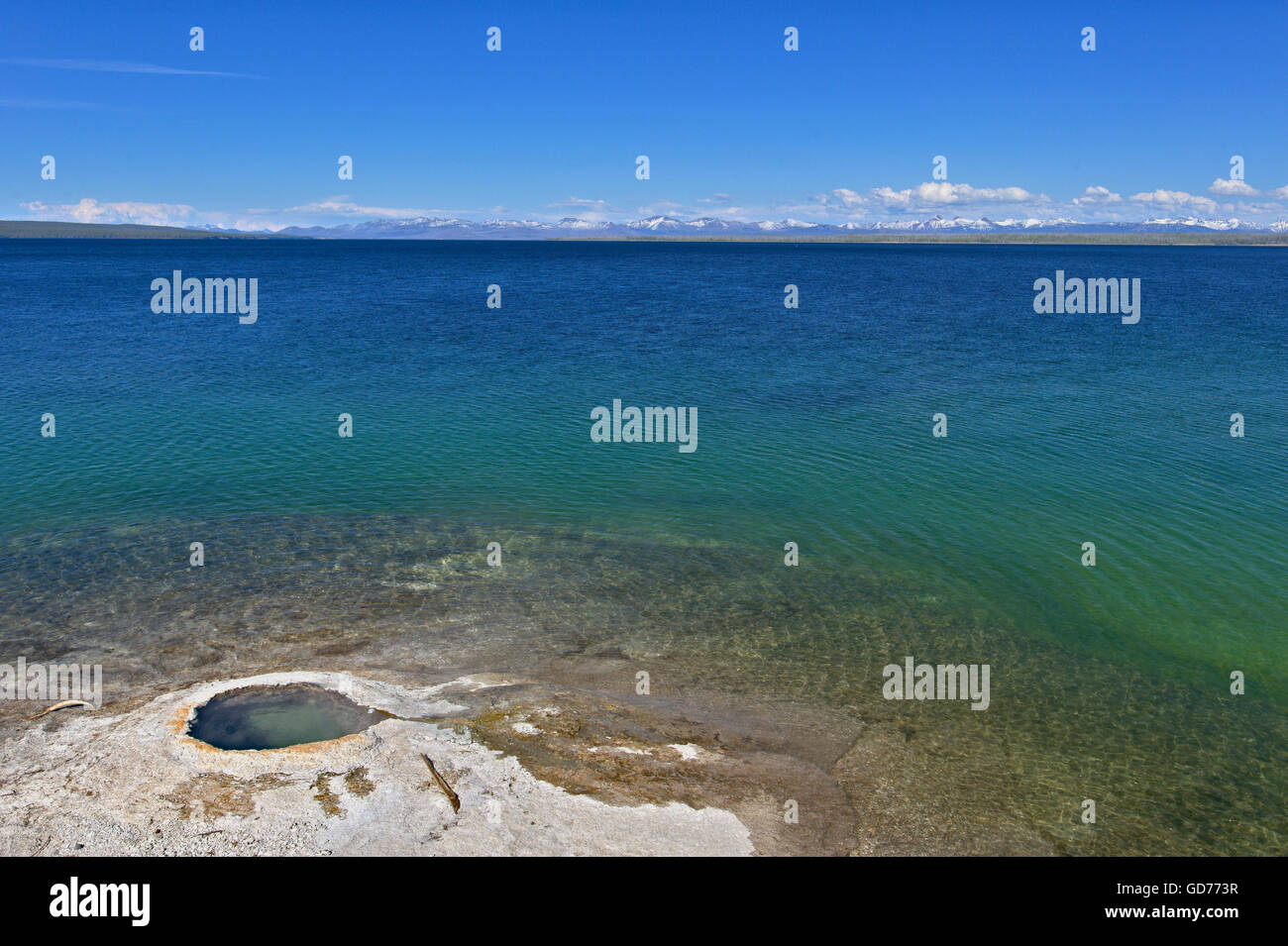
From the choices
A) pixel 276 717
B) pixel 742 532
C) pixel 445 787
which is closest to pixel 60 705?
pixel 276 717

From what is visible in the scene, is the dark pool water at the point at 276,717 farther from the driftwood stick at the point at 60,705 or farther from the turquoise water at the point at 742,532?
the driftwood stick at the point at 60,705

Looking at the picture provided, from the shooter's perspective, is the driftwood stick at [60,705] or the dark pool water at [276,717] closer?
the dark pool water at [276,717]

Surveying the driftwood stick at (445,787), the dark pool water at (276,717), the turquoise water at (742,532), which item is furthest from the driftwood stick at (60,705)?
the driftwood stick at (445,787)

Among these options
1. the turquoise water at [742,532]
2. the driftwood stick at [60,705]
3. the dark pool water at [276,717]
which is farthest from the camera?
the turquoise water at [742,532]

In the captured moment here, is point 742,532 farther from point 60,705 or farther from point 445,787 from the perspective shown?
point 60,705

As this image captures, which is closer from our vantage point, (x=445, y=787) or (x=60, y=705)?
(x=445, y=787)

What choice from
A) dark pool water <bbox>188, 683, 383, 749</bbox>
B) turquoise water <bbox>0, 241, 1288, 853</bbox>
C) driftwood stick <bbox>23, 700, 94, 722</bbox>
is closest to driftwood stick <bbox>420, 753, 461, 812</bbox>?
dark pool water <bbox>188, 683, 383, 749</bbox>

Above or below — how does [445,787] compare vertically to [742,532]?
below
